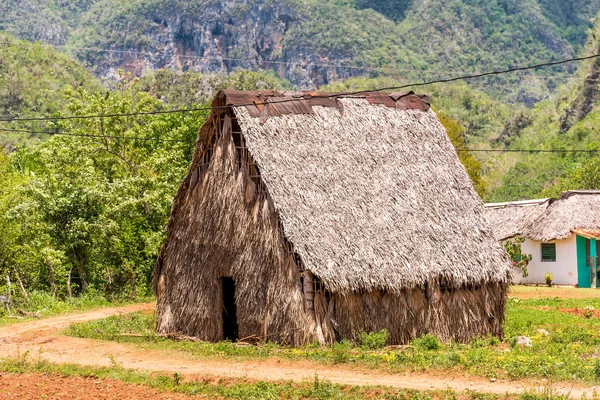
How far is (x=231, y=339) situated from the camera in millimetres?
21000

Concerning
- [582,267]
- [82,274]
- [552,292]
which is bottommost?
[552,292]

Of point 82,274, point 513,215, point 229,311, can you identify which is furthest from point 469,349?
point 513,215

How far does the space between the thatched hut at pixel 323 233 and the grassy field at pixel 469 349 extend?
26.9 inches

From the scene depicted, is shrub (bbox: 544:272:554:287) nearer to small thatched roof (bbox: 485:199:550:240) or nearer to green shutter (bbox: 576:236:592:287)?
green shutter (bbox: 576:236:592:287)

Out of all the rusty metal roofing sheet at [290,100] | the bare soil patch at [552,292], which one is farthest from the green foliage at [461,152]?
the rusty metal roofing sheet at [290,100]

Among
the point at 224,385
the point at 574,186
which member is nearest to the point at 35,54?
the point at 574,186

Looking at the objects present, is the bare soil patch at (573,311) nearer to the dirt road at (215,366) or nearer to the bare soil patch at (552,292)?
the bare soil patch at (552,292)

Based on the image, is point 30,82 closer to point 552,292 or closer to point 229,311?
point 552,292

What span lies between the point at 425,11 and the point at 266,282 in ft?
323

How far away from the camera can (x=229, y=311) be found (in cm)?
2167

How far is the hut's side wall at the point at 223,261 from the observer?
18.9m

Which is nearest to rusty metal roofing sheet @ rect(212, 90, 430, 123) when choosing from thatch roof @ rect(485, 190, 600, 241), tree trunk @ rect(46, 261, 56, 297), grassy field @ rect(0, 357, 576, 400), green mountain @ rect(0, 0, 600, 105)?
grassy field @ rect(0, 357, 576, 400)

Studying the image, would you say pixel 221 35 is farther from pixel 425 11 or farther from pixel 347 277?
pixel 347 277

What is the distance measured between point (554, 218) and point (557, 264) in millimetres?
1879
